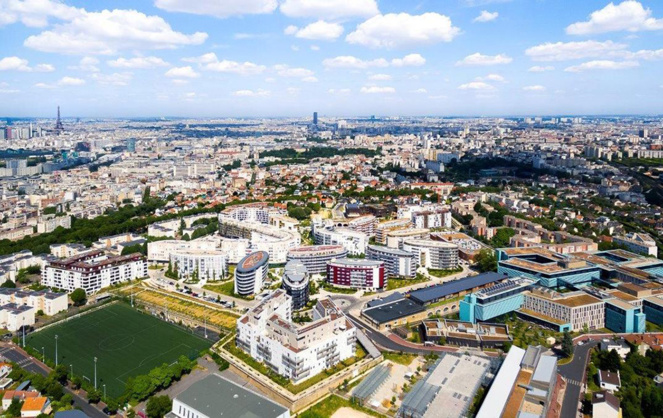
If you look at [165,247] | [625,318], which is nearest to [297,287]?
[165,247]

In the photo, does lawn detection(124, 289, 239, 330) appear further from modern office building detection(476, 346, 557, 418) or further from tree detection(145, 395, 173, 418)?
modern office building detection(476, 346, 557, 418)

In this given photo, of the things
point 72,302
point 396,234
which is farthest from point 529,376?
point 72,302

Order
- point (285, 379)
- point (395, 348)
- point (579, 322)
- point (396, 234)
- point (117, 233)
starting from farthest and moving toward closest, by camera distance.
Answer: point (117, 233), point (396, 234), point (579, 322), point (395, 348), point (285, 379)

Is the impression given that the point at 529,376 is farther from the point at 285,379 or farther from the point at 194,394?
the point at 194,394

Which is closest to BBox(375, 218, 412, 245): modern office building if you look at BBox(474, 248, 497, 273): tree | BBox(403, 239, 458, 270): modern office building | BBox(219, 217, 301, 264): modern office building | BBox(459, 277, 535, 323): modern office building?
BBox(403, 239, 458, 270): modern office building

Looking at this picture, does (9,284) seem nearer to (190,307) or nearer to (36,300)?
(36,300)

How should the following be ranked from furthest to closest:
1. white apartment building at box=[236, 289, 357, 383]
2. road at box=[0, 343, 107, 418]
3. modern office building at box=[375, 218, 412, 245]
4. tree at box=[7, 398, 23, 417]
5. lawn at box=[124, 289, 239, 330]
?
modern office building at box=[375, 218, 412, 245]
lawn at box=[124, 289, 239, 330]
white apartment building at box=[236, 289, 357, 383]
road at box=[0, 343, 107, 418]
tree at box=[7, 398, 23, 417]
